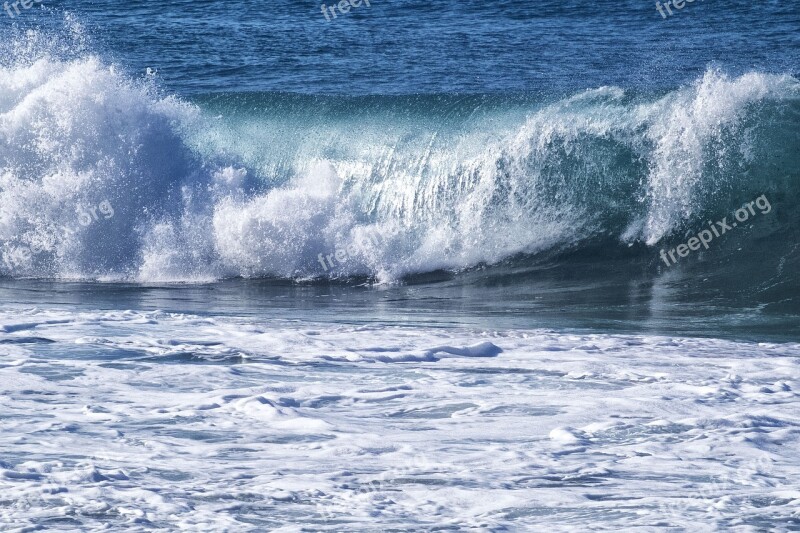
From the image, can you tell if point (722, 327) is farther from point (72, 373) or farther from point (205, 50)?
point (205, 50)

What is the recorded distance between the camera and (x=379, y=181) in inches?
471

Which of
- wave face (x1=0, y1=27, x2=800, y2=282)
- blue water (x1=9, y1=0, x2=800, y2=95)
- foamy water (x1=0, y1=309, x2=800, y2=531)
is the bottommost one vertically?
foamy water (x1=0, y1=309, x2=800, y2=531)

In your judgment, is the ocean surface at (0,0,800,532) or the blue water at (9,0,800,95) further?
the blue water at (9,0,800,95)

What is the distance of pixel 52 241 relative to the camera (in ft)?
38.1

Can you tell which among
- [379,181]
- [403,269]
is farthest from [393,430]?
[379,181]

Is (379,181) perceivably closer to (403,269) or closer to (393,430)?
(403,269)

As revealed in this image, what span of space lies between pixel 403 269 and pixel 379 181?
1.49 meters

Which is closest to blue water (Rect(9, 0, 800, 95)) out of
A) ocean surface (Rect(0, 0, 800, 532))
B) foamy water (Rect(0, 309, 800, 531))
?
ocean surface (Rect(0, 0, 800, 532))

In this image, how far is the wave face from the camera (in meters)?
11.1

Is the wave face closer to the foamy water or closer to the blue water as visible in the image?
the blue water

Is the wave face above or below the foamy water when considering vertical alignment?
above

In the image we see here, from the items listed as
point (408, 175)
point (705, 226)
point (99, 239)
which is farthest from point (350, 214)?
point (705, 226)

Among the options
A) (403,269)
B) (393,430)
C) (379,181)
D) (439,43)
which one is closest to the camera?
(393,430)

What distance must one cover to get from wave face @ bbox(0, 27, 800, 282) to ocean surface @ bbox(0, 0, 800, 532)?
33 millimetres
